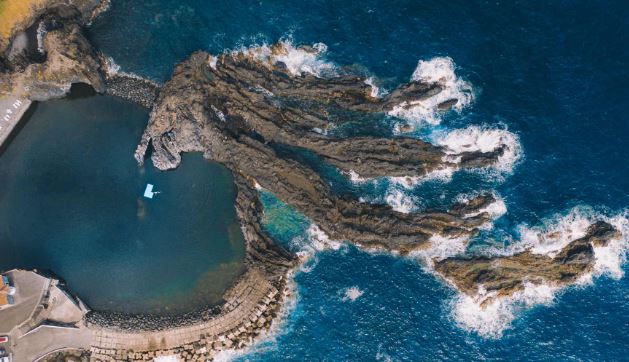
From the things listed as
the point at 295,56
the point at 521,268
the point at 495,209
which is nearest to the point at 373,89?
the point at 295,56

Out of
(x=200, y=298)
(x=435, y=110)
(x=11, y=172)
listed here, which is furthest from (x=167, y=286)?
(x=435, y=110)

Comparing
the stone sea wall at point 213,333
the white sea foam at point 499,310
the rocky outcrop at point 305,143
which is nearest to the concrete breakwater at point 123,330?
the stone sea wall at point 213,333

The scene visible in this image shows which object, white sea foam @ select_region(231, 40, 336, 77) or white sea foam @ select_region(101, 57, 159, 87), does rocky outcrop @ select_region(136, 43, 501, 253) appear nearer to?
white sea foam @ select_region(231, 40, 336, 77)

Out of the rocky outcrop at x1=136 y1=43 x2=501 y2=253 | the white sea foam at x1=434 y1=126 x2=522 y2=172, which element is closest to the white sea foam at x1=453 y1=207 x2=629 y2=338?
the white sea foam at x1=434 y1=126 x2=522 y2=172

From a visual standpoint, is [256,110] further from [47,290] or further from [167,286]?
[47,290]

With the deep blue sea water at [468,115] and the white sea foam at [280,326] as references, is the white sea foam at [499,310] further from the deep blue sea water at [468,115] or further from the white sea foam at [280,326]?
the white sea foam at [280,326]
